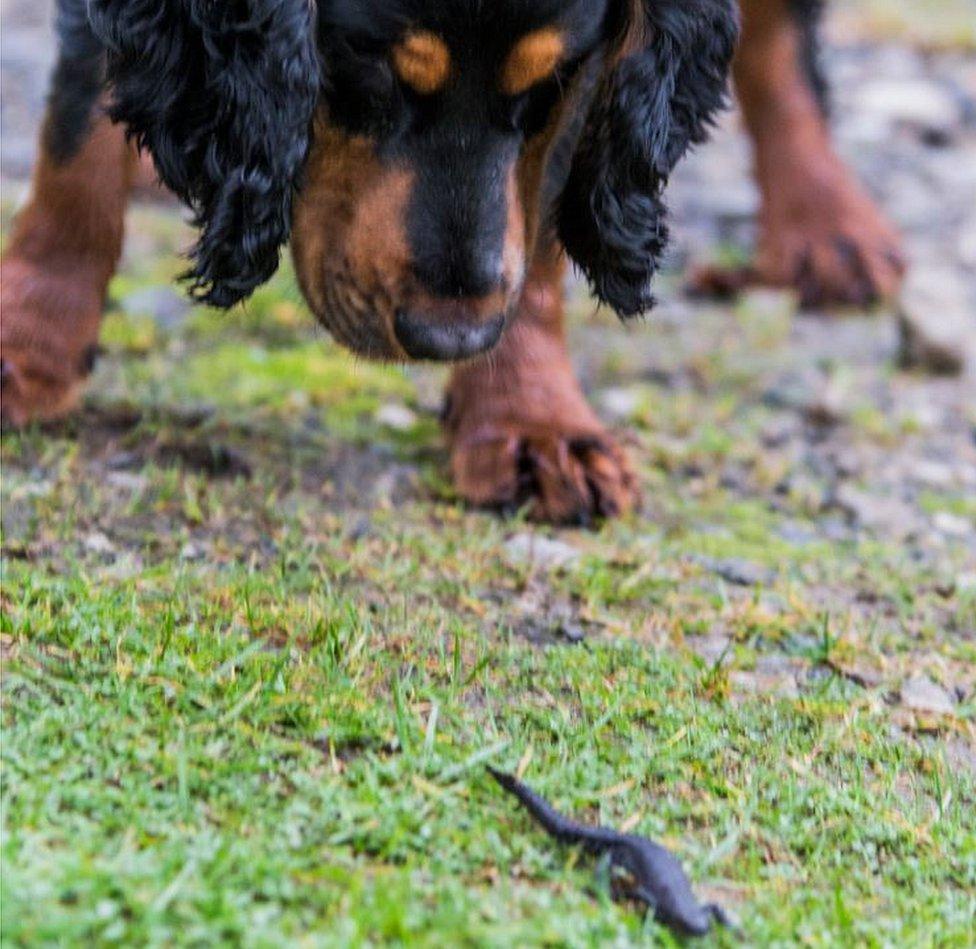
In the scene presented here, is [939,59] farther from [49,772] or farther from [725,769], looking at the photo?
[49,772]

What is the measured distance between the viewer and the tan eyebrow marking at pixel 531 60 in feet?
7.78

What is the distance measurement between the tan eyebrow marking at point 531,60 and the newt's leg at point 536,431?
0.58 meters

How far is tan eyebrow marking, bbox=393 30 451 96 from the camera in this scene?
2309mm

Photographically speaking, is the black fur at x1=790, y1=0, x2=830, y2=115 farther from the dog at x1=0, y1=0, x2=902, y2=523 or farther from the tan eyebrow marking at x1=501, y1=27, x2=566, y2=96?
the tan eyebrow marking at x1=501, y1=27, x2=566, y2=96

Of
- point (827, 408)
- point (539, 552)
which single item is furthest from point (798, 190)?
point (539, 552)

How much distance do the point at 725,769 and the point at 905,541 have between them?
1285 mm

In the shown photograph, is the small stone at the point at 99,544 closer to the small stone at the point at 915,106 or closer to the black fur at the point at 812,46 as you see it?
the black fur at the point at 812,46

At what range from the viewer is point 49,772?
1726 mm

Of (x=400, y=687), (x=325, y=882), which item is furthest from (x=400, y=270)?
(x=325, y=882)

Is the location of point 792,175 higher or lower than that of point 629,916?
higher

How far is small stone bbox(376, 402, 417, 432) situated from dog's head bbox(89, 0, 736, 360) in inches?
30.2

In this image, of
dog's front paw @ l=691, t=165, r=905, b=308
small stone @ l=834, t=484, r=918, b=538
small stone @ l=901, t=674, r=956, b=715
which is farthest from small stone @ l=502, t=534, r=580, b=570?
dog's front paw @ l=691, t=165, r=905, b=308

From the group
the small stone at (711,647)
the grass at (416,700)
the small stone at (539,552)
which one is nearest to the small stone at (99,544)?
the grass at (416,700)

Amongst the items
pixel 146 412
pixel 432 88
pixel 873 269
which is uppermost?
pixel 432 88
